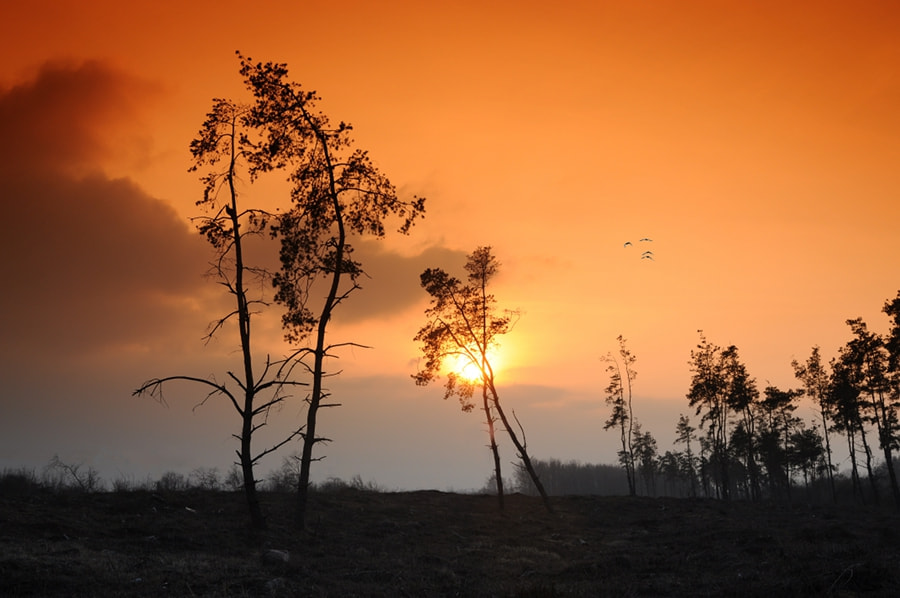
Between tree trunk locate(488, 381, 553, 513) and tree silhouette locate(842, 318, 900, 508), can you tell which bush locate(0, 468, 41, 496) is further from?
tree silhouette locate(842, 318, 900, 508)

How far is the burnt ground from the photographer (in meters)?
14.8

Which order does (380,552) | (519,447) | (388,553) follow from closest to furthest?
1. (388,553)
2. (380,552)
3. (519,447)

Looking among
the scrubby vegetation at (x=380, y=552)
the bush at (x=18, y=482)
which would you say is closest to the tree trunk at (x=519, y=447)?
the scrubby vegetation at (x=380, y=552)

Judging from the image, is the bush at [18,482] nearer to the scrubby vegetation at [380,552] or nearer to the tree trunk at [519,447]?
the scrubby vegetation at [380,552]

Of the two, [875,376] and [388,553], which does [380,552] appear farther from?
[875,376]

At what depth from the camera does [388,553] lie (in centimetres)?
2245

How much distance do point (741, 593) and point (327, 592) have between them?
29.2 feet

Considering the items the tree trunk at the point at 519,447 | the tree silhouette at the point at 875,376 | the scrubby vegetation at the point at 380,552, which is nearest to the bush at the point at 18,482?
the scrubby vegetation at the point at 380,552

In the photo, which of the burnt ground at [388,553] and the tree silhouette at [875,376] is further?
the tree silhouette at [875,376]

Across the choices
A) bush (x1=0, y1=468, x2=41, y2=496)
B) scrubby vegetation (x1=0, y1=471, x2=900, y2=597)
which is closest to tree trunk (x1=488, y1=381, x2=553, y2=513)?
scrubby vegetation (x1=0, y1=471, x2=900, y2=597)

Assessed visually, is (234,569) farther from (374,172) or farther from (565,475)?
(565,475)

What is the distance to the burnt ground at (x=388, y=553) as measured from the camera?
14844 millimetres

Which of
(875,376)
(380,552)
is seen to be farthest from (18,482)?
(875,376)

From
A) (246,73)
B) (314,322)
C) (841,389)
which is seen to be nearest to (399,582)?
(314,322)
